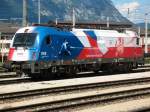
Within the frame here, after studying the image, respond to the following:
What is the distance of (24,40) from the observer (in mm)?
25828

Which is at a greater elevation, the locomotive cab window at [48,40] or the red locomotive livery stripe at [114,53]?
the locomotive cab window at [48,40]

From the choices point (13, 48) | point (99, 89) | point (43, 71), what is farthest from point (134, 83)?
point (13, 48)

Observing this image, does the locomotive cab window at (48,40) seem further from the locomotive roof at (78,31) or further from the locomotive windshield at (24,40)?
the locomotive windshield at (24,40)

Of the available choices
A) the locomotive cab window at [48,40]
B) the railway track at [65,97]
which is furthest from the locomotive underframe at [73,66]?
the railway track at [65,97]

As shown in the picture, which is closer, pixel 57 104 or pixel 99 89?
pixel 57 104

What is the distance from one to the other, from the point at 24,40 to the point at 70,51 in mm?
3345

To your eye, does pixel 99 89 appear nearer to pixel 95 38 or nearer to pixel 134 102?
pixel 134 102

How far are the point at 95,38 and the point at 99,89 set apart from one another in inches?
363

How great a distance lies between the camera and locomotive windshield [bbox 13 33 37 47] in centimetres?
2546

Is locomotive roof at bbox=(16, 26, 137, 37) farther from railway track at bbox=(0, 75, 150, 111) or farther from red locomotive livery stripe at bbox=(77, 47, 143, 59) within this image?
railway track at bbox=(0, 75, 150, 111)

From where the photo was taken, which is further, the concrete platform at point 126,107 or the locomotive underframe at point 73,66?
the locomotive underframe at point 73,66

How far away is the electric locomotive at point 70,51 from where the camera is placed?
25.2 metres

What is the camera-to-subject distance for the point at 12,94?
1798 cm

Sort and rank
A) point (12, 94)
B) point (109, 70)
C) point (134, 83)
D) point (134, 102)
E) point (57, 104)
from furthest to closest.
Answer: point (109, 70) < point (134, 83) < point (12, 94) < point (134, 102) < point (57, 104)
